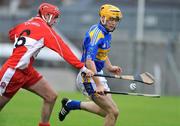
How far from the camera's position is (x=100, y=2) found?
4478 centimetres

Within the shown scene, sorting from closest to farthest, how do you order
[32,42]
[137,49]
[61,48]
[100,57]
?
[61,48]
[32,42]
[100,57]
[137,49]

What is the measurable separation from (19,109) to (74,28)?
20856 millimetres

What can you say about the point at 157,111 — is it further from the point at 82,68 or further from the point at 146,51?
Result: the point at 146,51

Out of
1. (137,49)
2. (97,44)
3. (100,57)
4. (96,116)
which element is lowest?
(137,49)

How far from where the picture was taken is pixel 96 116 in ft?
63.2

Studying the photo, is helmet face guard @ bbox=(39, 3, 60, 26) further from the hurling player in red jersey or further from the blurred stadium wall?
the blurred stadium wall

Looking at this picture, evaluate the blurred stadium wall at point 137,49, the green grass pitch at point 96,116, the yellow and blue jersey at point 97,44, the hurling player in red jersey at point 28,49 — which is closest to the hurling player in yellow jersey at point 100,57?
the yellow and blue jersey at point 97,44

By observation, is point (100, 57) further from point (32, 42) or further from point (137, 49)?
point (137, 49)

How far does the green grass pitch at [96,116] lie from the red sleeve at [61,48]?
142 inches

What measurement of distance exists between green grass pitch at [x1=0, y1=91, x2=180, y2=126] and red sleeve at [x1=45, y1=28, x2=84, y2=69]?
11.8ft

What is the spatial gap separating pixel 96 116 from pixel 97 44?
6583 millimetres

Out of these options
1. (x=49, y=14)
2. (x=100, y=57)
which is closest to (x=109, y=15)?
(x=100, y=57)

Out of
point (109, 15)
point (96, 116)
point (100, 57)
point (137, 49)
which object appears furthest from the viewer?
point (137, 49)

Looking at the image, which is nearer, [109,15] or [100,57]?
[109,15]
